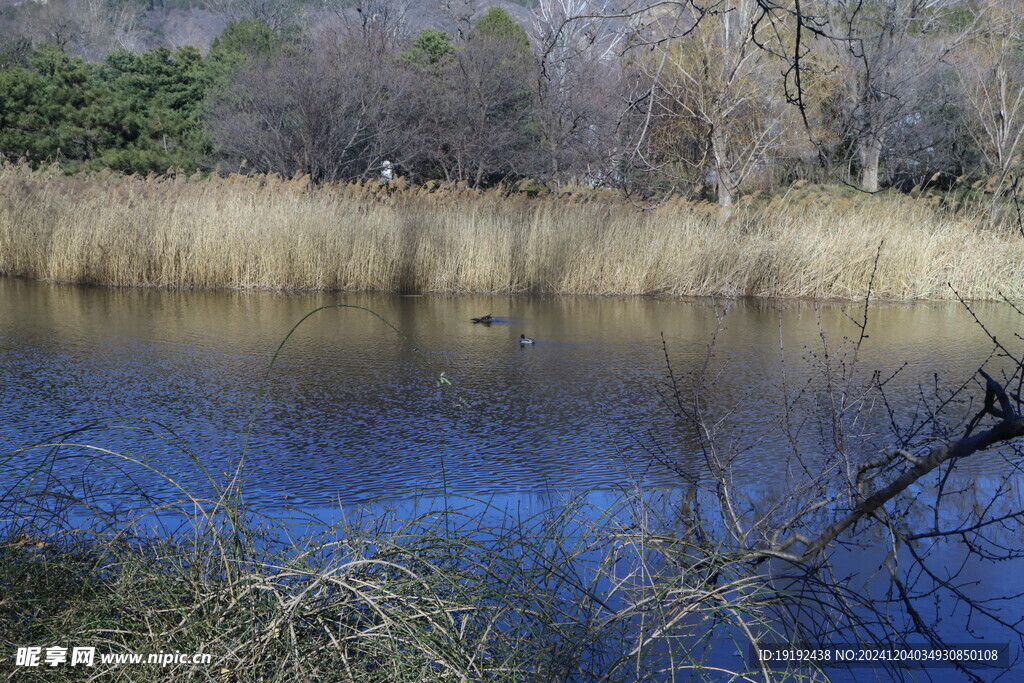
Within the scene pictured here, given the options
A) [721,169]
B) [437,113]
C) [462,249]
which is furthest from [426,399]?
[437,113]

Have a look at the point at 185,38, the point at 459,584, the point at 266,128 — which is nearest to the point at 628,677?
the point at 459,584

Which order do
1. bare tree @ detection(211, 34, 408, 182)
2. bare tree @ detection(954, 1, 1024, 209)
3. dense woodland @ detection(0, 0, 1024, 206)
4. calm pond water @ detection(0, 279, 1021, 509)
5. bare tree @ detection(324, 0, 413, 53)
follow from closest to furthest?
calm pond water @ detection(0, 279, 1021, 509) → bare tree @ detection(954, 1, 1024, 209) → dense woodland @ detection(0, 0, 1024, 206) → bare tree @ detection(211, 34, 408, 182) → bare tree @ detection(324, 0, 413, 53)

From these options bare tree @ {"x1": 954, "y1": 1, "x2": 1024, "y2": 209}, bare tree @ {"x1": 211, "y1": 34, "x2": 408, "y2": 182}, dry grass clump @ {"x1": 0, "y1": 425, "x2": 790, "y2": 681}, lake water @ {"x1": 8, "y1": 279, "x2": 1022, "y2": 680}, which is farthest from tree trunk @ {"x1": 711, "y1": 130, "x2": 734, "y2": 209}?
bare tree @ {"x1": 211, "y1": 34, "x2": 408, "y2": 182}

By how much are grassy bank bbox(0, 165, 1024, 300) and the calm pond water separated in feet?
3.26

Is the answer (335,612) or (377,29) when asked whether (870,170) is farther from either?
(335,612)

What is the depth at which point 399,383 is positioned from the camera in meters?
6.21

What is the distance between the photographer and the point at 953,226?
12.3m

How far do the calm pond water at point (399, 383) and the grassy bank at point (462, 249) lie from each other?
39.2 inches

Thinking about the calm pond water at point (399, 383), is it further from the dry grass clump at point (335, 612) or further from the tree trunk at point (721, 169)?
the tree trunk at point (721, 169)

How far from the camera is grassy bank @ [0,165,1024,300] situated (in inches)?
445

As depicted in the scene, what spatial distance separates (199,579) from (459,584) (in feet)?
2.24

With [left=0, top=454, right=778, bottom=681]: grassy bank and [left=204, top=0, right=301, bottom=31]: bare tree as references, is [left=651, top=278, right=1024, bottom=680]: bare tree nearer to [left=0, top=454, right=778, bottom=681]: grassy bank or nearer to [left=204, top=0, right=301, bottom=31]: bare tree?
[left=0, top=454, right=778, bottom=681]: grassy bank

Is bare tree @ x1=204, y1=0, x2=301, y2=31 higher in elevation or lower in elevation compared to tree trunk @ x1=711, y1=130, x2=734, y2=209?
higher

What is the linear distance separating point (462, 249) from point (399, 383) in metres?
5.44
